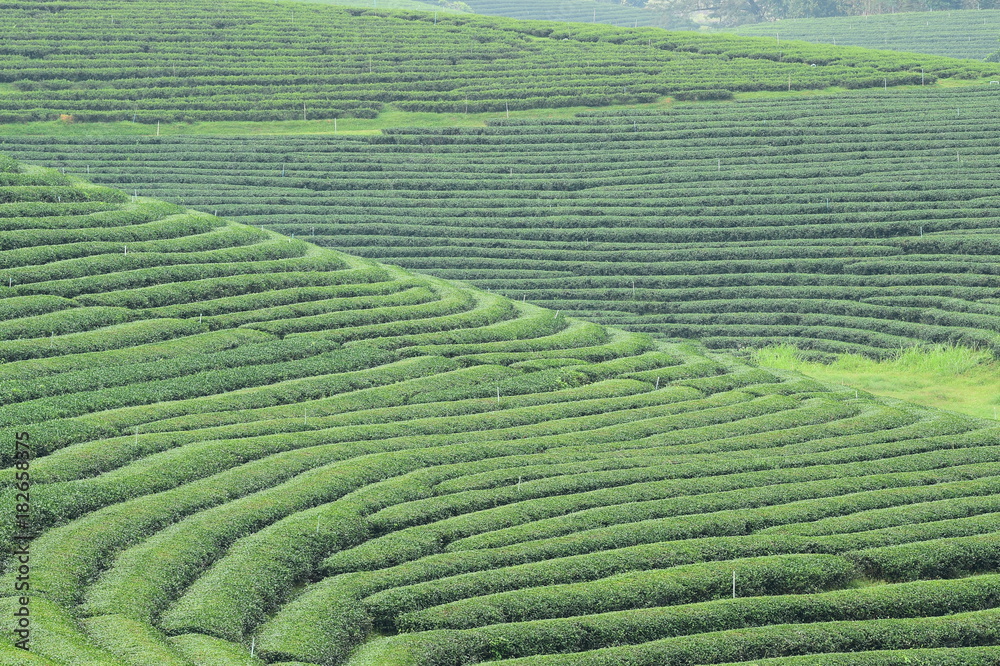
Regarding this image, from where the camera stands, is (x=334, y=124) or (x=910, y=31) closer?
(x=334, y=124)

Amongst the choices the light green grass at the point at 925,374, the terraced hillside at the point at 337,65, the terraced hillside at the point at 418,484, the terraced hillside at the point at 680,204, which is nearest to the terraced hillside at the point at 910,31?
the terraced hillside at the point at 337,65

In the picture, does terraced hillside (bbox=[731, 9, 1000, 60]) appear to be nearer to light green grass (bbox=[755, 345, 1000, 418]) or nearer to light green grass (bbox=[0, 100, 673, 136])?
light green grass (bbox=[0, 100, 673, 136])

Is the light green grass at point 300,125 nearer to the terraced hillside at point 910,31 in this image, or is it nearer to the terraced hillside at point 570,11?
the terraced hillside at point 910,31

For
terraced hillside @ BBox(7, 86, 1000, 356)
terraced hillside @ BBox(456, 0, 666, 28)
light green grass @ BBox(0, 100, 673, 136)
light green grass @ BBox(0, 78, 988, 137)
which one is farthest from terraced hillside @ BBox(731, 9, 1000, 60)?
light green grass @ BBox(0, 100, 673, 136)

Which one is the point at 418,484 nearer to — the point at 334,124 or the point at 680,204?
the point at 680,204

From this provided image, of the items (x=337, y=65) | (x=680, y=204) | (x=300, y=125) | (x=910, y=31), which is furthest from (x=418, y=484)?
(x=910, y=31)
